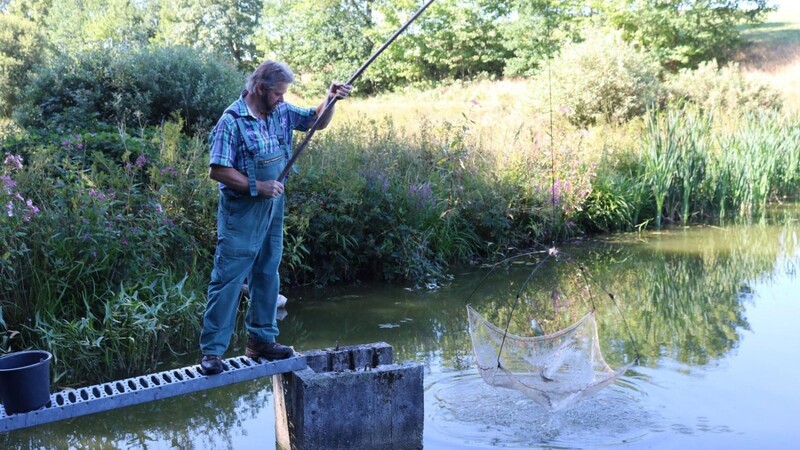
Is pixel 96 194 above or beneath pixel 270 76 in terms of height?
beneath

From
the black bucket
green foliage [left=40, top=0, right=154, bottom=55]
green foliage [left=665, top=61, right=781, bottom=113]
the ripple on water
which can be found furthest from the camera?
green foliage [left=40, top=0, right=154, bottom=55]

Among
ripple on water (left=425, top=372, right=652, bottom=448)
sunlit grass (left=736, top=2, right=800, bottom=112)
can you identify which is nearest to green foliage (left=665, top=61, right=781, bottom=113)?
sunlit grass (left=736, top=2, right=800, bottom=112)

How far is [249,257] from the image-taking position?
4.36 meters

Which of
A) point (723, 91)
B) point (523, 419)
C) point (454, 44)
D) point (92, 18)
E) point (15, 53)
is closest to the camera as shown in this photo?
point (523, 419)

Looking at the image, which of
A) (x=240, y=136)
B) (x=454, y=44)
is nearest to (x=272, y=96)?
(x=240, y=136)

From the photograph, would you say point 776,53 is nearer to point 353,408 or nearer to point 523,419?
point 523,419

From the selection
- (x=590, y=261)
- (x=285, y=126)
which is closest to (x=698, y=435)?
(x=285, y=126)

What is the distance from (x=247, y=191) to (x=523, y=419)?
230cm

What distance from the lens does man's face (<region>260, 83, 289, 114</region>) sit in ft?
14.1

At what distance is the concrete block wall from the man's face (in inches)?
55.9

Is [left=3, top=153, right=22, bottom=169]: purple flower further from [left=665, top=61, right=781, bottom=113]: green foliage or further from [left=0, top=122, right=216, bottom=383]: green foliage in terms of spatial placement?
[left=665, top=61, right=781, bottom=113]: green foliage

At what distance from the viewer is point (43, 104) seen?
10.7m

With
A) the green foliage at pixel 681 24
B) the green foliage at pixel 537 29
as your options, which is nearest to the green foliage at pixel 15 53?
the green foliage at pixel 537 29

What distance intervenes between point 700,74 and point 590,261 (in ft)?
40.8
